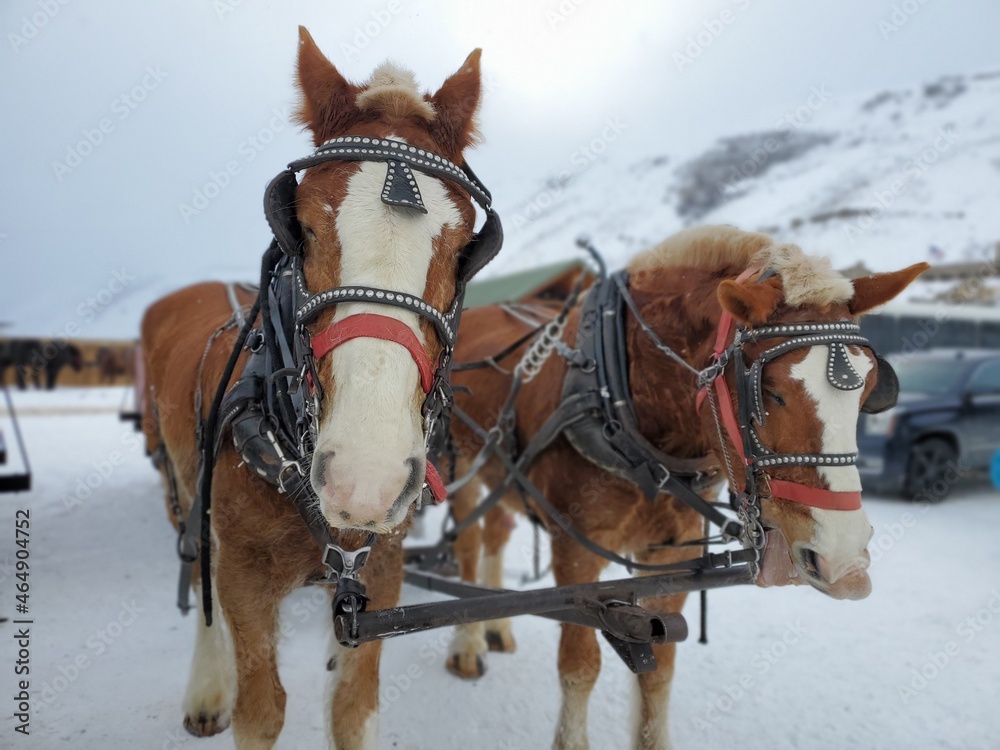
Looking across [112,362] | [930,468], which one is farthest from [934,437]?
[112,362]

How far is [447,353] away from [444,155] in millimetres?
540

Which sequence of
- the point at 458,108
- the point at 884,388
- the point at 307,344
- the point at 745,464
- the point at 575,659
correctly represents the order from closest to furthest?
the point at 307,344, the point at 458,108, the point at 745,464, the point at 884,388, the point at 575,659

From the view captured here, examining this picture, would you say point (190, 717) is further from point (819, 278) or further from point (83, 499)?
point (83, 499)

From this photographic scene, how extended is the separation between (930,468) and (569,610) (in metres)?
7.68

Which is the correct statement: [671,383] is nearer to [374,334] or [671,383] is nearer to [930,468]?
[374,334]

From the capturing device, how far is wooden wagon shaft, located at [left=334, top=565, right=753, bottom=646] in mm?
1608

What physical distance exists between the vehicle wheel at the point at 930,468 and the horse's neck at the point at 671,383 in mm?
6881

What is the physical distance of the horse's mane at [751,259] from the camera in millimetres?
1868

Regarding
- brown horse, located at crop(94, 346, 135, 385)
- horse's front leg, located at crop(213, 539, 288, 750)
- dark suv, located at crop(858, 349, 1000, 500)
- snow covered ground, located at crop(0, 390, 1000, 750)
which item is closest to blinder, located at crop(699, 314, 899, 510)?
horse's front leg, located at crop(213, 539, 288, 750)

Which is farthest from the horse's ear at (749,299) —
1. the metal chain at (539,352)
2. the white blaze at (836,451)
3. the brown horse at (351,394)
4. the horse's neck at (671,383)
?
the metal chain at (539,352)

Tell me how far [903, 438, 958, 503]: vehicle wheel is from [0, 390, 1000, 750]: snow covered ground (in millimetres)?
2388

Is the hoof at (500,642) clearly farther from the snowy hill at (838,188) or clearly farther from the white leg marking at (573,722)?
the snowy hill at (838,188)

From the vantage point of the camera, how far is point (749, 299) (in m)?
1.82

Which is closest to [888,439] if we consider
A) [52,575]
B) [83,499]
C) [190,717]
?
[190,717]
